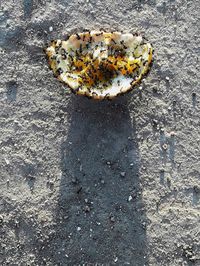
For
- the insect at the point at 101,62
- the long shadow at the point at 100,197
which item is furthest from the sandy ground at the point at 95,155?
the insect at the point at 101,62

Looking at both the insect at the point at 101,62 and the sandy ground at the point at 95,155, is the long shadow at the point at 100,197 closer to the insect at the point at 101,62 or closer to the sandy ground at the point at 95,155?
the sandy ground at the point at 95,155

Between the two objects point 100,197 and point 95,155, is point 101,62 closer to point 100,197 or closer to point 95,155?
point 95,155

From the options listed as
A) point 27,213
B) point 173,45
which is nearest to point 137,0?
point 173,45

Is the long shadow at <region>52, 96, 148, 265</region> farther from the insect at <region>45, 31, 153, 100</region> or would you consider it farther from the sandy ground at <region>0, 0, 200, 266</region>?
the insect at <region>45, 31, 153, 100</region>

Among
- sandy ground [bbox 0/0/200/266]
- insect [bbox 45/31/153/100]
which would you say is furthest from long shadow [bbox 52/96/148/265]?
insect [bbox 45/31/153/100]

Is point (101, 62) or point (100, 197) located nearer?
point (101, 62)

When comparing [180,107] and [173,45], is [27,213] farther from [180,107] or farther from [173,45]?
[173,45]

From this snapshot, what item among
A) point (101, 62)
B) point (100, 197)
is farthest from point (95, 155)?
point (101, 62)
